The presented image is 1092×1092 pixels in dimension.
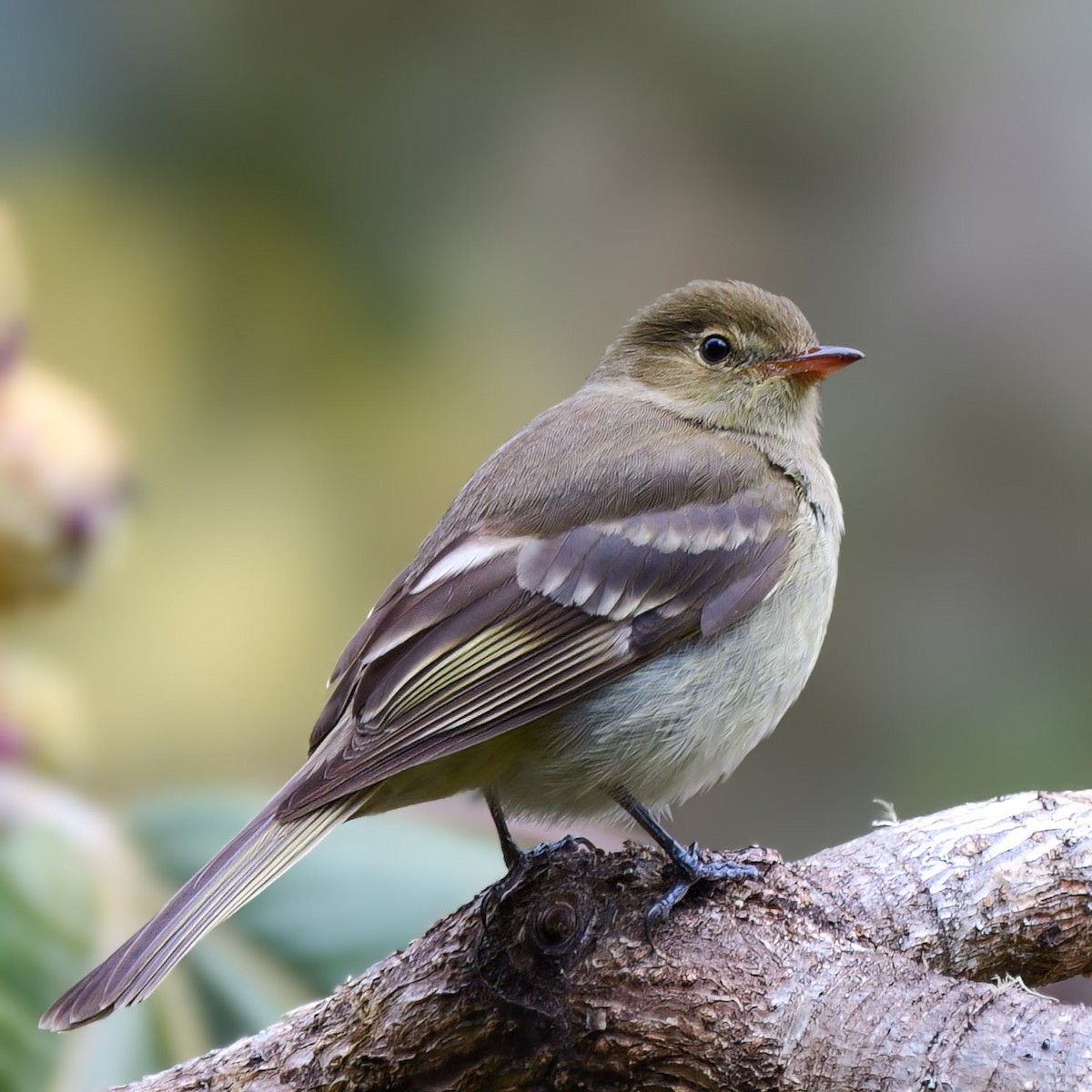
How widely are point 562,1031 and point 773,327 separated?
5.27 feet

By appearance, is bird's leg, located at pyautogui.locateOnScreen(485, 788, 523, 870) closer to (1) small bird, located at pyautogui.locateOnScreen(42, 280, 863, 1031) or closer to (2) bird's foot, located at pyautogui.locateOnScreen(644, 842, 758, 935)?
(1) small bird, located at pyautogui.locateOnScreen(42, 280, 863, 1031)

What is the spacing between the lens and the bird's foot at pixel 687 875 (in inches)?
90.3

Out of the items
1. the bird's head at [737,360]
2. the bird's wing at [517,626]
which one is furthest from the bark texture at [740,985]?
the bird's head at [737,360]

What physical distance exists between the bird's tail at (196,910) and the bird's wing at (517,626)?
44 mm

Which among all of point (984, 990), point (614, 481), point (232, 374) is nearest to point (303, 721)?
point (232, 374)

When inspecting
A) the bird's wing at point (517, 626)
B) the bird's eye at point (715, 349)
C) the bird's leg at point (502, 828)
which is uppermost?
the bird's eye at point (715, 349)

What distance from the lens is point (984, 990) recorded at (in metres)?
2.12

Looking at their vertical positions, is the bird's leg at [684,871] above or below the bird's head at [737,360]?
below

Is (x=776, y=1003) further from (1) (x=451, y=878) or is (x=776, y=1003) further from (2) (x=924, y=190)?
(2) (x=924, y=190)

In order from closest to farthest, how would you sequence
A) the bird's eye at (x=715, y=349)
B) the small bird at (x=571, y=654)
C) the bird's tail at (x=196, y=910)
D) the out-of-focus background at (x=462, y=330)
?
the bird's tail at (x=196, y=910), the small bird at (x=571, y=654), the bird's eye at (x=715, y=349), the out-of-focus background at (x=462, y=330)

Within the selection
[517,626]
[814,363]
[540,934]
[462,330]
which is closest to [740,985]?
[540,934]

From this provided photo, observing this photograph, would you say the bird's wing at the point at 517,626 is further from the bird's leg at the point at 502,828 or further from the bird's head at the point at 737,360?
the bird's head at the point at 737,360

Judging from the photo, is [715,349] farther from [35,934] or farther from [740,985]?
[35,934]

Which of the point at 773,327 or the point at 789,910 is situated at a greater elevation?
the point at 773,327
